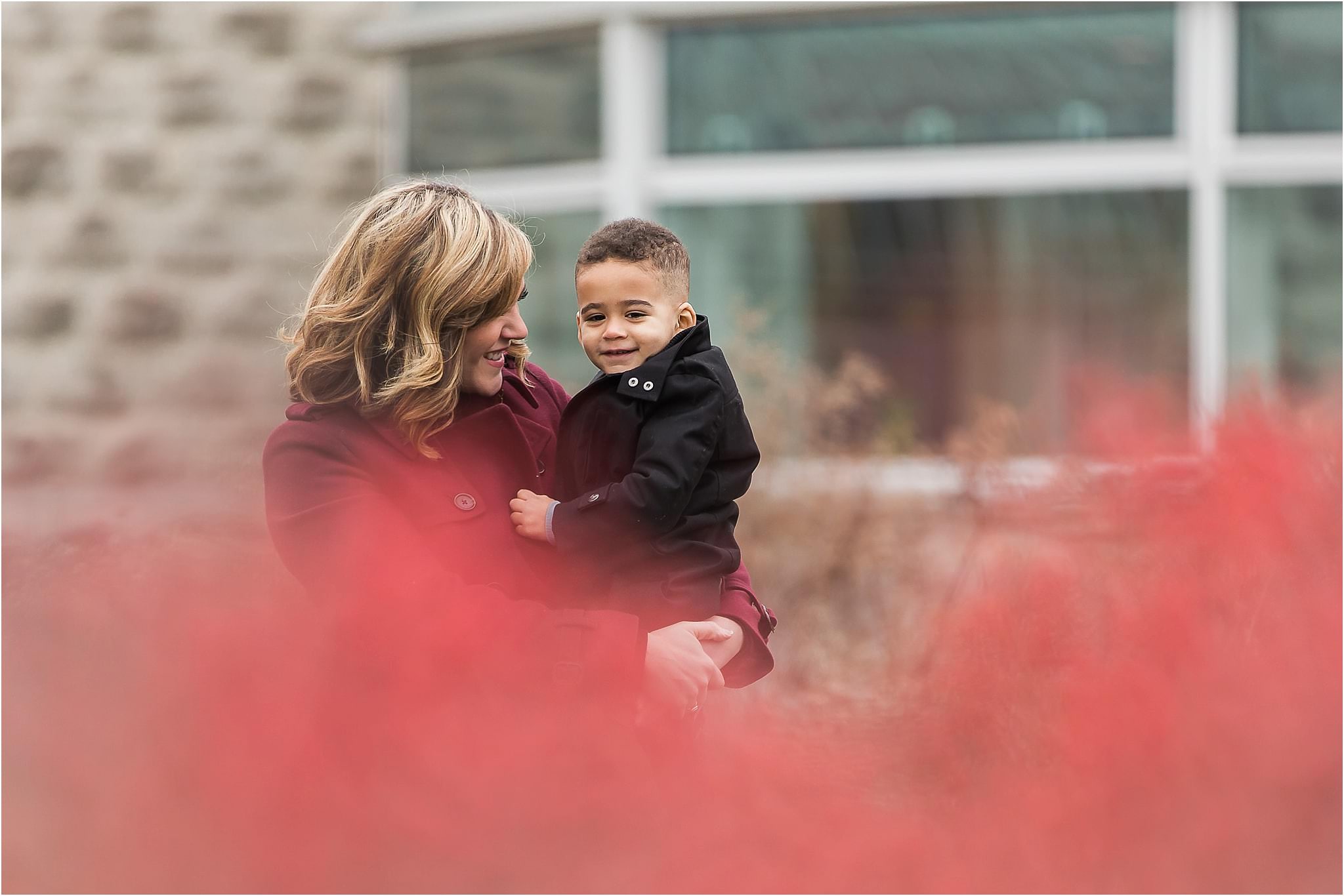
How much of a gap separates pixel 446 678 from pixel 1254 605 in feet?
2.47

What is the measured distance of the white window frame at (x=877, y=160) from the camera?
5934mm

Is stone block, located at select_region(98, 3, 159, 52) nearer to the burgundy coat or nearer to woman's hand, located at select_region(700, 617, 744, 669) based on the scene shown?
the burgundy coat

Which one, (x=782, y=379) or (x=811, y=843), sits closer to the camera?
(x=811, y=843)

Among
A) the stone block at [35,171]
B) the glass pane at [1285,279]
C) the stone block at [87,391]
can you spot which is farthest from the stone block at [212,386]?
the glass pane at [1285,279]

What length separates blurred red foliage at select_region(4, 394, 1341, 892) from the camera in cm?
105

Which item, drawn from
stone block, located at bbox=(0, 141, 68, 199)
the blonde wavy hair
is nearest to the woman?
the blonde wavy hair

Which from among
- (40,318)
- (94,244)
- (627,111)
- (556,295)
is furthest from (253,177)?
(627,111)

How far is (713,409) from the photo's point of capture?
6.04 ft

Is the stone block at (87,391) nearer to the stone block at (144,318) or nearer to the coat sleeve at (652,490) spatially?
the stone block at (144,318)

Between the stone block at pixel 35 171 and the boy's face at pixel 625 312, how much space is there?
17.2 feet

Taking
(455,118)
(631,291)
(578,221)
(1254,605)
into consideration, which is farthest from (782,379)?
(1254,605)

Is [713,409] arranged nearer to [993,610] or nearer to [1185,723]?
[993,610]

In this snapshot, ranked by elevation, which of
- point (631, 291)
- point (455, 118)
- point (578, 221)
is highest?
point (455, 118)

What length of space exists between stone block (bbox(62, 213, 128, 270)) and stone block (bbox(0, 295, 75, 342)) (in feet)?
0.64
